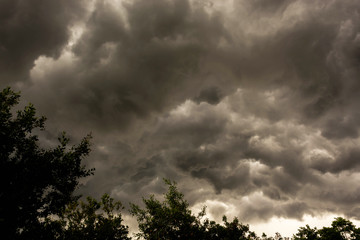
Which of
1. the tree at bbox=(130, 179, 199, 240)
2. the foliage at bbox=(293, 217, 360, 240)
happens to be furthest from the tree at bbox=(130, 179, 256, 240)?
the foliage at bbox=(293, 217, 360, 240)

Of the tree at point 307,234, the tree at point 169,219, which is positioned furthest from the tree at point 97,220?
the tree at point 307,234

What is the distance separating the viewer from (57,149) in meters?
14.4

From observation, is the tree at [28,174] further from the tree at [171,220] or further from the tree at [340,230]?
the tree at [340,230]

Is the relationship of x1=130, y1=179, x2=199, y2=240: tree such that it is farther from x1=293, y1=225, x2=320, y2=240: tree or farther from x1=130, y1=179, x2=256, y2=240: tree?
x1=293, y1=225, x2=320, y2=240: tree

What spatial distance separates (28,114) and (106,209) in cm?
2635

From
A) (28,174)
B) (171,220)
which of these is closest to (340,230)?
(171,220)

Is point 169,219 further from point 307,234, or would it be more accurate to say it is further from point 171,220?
point 307,234

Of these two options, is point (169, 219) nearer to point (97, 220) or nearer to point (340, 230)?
point (97, 220)

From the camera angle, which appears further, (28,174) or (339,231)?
(339,231)

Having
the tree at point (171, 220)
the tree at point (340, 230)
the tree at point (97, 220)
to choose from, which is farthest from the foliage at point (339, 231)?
the tree at point (97, 220)

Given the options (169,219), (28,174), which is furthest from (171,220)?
(28,174)

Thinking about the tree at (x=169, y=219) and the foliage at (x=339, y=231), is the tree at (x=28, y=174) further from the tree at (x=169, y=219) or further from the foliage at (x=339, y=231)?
the foliage at (x=339, y=231)

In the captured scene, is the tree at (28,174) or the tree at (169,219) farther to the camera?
the tree at (169,219)

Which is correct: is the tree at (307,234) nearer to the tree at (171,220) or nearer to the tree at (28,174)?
the tree at (171,220)
